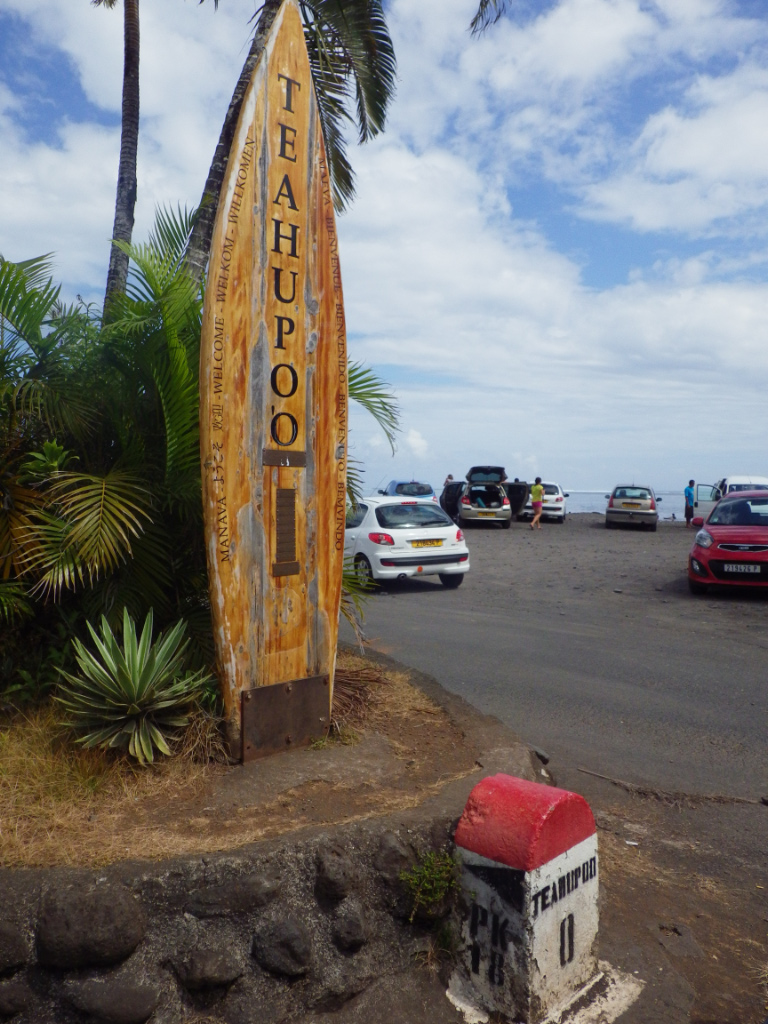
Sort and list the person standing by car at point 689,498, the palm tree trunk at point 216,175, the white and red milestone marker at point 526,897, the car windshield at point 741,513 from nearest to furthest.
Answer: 1. the white and red milestone marker at point 526,897
2. the palm tree trunk at point 216,175
3. the car windshield at point 741,513
4. the person standing by car at point 689,498

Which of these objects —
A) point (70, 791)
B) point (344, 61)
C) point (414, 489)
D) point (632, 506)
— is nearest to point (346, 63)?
point (344, 61)

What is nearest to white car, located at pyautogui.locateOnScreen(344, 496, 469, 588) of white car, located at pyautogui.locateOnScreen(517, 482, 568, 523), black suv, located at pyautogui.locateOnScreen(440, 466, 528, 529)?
black suv, located at pyautogui.locateOnScreen(440, 466, 528, 529)

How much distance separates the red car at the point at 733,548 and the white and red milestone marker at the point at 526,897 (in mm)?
Answer: 10218

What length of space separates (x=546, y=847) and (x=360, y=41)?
11.4 m

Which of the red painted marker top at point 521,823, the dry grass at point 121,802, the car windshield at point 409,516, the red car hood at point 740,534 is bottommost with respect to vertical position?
the dry grass at point 121,802

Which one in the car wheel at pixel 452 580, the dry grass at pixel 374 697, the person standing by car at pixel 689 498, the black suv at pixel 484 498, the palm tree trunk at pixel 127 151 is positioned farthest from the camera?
the person standing by car at pixel 689 498

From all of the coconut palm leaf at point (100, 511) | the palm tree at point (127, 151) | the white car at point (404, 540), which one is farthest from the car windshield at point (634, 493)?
the coconut palm leaf at point (100, 511)

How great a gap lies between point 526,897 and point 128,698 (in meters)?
2.07

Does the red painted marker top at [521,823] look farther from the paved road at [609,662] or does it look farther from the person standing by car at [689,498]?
the person standing by car at [689,498]

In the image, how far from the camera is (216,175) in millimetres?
7785

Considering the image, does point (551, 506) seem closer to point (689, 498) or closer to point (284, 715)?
point (689, 498)

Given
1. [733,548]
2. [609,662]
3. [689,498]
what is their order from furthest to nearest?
[689,498] → [733,548] → [609,662]

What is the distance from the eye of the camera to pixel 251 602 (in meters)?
4.42

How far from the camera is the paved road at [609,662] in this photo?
5930 millimetres
